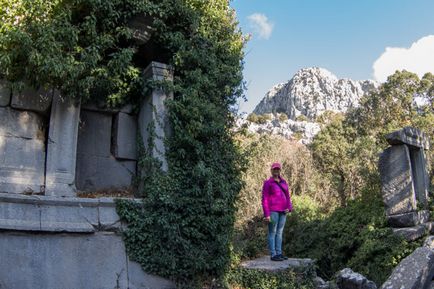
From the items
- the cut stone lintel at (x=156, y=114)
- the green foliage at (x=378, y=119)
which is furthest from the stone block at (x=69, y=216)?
the green foliage at (x=378, y=119)

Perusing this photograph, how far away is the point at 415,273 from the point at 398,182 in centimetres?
580

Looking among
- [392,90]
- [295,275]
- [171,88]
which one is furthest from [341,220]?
[392,90]

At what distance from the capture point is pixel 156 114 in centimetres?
616

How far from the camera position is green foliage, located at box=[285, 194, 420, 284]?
7691mm

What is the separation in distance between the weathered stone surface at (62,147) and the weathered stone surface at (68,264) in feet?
2.23

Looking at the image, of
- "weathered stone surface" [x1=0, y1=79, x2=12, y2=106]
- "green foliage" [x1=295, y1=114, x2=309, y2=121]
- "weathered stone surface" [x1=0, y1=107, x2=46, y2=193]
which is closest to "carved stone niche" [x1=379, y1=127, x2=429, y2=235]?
"weathered stone surface" [x1=0, y1=107, x2=46, y2=193]

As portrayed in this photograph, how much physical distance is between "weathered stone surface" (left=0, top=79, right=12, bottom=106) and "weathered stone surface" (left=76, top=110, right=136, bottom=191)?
1.12 m

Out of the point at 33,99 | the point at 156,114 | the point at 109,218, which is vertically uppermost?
the point at 33,99

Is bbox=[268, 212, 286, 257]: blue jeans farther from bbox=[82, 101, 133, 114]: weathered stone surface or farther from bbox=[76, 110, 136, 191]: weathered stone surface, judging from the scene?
bbox=[82, 101, 133, 114]: weathered stone surface

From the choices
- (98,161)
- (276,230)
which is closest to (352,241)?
(276,230)

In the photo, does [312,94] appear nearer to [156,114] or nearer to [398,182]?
[398,182]

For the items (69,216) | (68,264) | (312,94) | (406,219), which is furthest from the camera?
(312,94)

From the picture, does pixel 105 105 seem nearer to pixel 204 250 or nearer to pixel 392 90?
pixel 204 250

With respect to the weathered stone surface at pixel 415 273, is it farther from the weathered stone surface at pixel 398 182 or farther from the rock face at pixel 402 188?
the weathered stone surface at pixel 398 182
